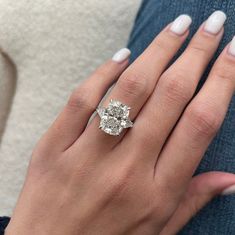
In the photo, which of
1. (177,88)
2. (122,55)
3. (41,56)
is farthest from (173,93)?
(41,56)

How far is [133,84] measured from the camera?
71 cm

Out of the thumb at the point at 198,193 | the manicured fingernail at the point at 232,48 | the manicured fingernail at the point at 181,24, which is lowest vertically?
the thumb at the point at 198,193

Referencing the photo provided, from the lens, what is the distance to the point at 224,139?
2.53 ft

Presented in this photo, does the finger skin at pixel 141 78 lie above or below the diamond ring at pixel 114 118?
above

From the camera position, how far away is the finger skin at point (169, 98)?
70 cm

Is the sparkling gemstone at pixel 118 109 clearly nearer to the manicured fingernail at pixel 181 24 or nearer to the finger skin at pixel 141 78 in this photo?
the finger skin at pixel 141 78

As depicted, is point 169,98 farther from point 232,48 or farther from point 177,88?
point 232,48

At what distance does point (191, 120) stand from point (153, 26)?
252mm

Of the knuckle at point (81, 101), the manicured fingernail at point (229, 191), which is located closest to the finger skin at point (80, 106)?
the knuckle at point (81, 101)

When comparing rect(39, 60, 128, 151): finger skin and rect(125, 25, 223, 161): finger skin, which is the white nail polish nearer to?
rect(125, 25, 223, 161): finger skin

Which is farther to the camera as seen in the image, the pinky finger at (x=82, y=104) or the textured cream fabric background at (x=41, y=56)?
the textured cream fabric background at (x=41, y=56)

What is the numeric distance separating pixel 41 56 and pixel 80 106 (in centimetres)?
22

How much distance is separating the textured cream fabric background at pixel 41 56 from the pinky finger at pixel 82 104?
19 cm

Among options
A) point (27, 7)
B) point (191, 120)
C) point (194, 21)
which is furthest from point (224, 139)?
point (27, 7)
